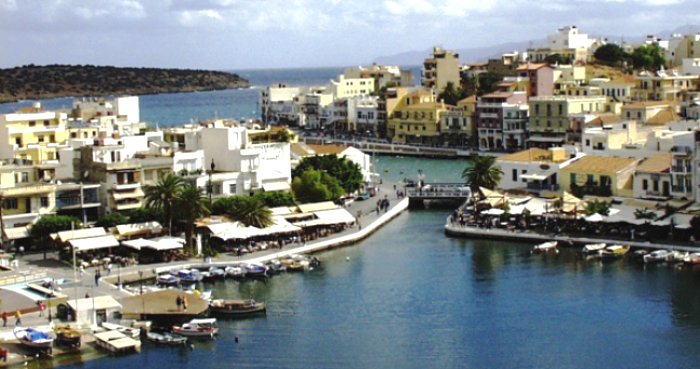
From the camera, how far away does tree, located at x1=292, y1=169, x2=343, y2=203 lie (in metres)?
45.8

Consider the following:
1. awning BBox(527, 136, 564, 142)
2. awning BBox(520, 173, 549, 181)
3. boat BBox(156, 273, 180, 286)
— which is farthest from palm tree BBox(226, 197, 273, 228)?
awning BBox(527, 136, 564, 142)

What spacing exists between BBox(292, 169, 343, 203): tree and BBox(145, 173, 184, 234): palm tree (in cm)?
733

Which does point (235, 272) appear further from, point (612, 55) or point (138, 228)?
point (612, 55)

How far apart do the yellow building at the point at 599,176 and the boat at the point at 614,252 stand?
5172mm

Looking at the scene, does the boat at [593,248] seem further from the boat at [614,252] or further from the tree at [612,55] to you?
the tree at [612,55]

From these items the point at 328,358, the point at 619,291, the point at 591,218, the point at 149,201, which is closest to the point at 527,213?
the point at 591,218

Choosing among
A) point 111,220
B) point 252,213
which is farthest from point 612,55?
point 111,220

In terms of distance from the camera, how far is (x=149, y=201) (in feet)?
128

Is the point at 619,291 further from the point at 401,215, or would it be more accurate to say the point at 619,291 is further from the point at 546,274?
the point at 401,215

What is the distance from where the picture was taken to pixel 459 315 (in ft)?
102

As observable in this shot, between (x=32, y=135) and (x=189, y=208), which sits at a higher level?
(x=32, y=135)

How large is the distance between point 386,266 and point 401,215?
35.5 feet

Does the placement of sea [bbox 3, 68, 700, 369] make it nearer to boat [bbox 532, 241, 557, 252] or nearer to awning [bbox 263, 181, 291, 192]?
boat [bbox 532, 241, 557, 252]

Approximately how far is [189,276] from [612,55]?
59876mm
